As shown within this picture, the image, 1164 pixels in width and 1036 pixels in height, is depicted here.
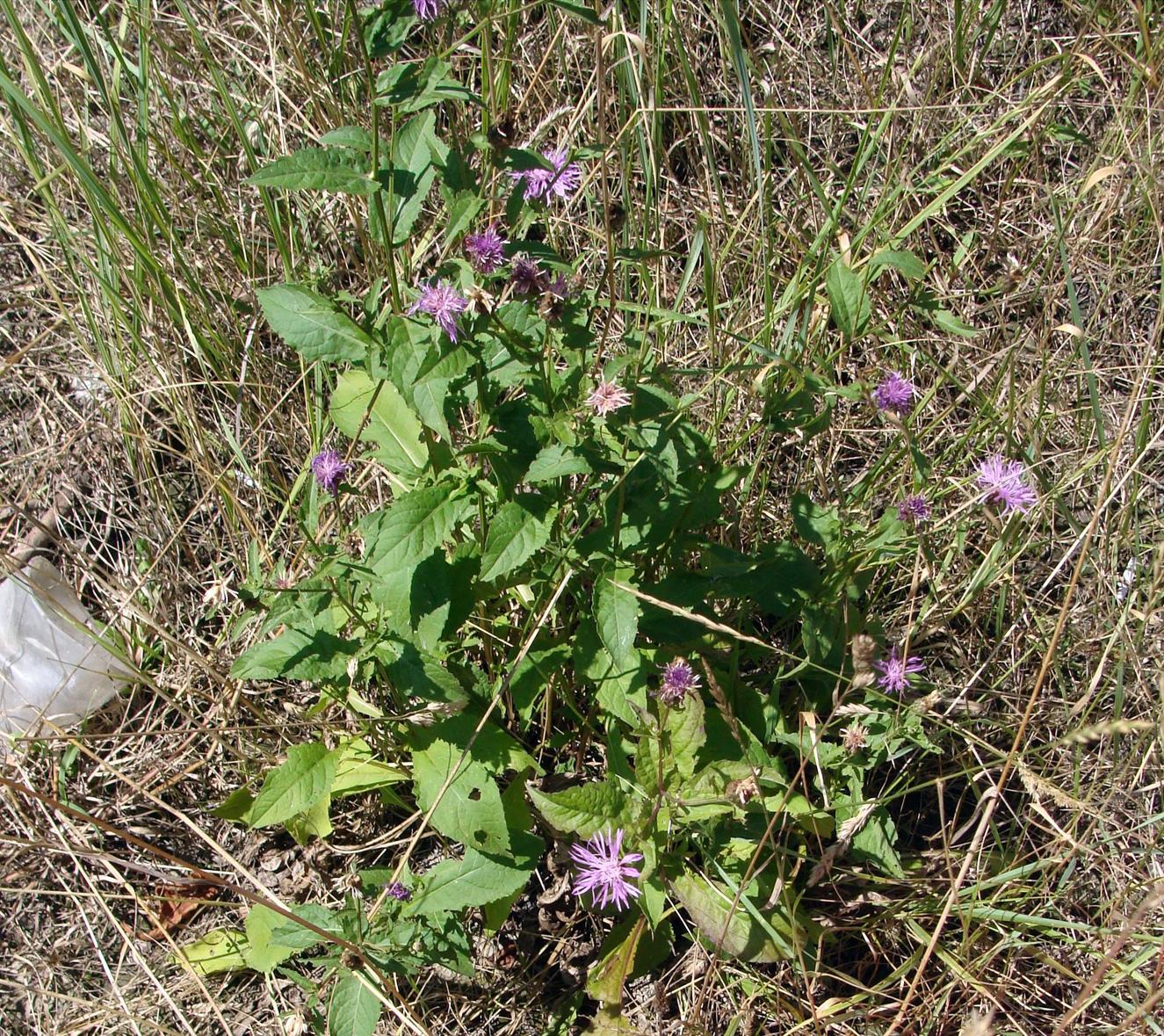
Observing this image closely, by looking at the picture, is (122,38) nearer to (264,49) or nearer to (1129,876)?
(264,49)

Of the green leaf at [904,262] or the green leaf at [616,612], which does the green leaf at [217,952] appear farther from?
the green leaf at [904,262]

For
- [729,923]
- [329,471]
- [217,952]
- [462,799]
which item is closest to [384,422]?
[329,471]

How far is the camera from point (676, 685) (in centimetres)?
189

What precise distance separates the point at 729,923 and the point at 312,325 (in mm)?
1341

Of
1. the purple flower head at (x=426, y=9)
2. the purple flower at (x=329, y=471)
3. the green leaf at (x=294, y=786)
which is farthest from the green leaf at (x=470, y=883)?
the purple flower head at (x=426, y=9)

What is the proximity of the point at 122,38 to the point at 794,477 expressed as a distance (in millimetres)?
2191

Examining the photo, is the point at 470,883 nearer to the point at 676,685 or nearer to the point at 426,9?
the point at 676,685

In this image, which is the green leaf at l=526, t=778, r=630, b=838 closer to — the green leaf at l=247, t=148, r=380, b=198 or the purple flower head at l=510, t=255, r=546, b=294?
the purple flower head at l=510, t=255, r=546, b=294

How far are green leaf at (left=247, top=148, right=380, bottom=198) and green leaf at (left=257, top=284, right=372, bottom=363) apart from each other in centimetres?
20

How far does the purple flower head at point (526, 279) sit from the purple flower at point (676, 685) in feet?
2.39

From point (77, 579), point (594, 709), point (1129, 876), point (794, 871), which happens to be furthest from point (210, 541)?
point (1129, 876)

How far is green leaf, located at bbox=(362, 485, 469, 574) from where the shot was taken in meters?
1.71

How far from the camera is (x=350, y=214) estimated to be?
104 inches

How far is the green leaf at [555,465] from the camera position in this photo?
1.64 m
